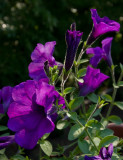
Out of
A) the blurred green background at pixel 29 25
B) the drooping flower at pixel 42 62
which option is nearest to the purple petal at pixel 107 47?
the drooping flower at pixel 42 62

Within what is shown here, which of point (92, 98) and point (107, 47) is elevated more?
point (107, 47)

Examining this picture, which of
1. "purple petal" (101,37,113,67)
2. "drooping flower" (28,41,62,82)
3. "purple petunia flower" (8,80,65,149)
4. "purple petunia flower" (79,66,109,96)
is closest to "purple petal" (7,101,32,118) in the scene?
"purple petunia flower" (8,80,65,149)

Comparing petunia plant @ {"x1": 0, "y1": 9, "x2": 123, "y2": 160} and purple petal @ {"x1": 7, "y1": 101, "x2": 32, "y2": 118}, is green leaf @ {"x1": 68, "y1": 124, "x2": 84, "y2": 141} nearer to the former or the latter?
petunia plant @ {"x1": 0, "y1": 9, "x2": 123, "y2": 160}

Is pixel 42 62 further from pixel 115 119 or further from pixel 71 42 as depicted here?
pixel 115 119

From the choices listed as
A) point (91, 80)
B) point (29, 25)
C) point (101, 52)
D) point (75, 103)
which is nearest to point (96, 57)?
point (101, 52)

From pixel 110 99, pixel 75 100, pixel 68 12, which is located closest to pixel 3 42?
pixel 68 12

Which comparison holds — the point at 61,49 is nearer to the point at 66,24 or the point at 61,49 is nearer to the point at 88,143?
→ the point at 66,24
